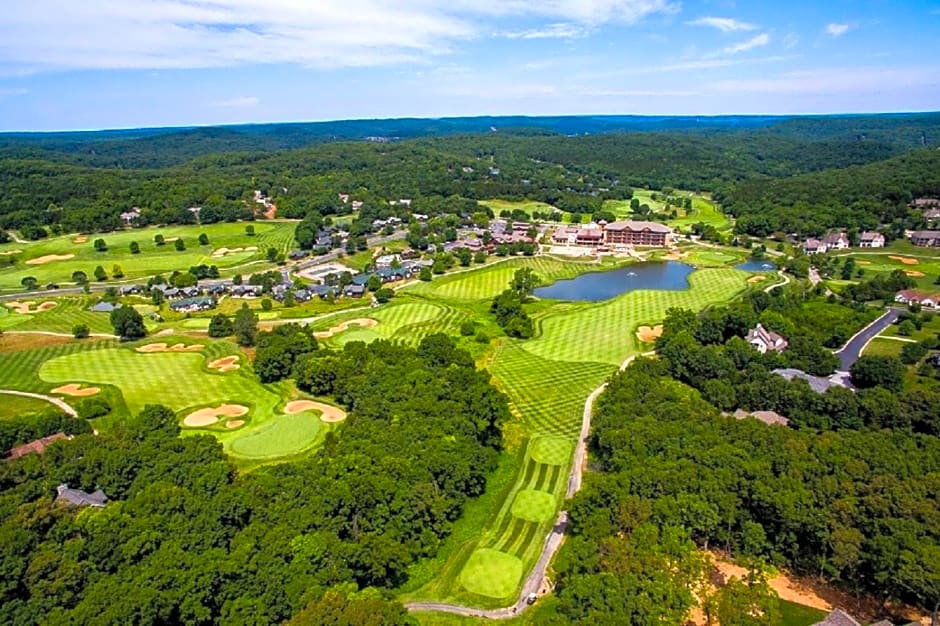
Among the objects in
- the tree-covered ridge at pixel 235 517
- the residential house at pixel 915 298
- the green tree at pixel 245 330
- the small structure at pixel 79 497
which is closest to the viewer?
the tree-covered ridge at pixel 235 517

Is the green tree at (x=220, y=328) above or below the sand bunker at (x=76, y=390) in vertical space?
above

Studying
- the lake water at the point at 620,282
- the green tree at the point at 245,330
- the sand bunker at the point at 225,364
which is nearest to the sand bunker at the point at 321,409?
the sand bunker at the point at 225,364

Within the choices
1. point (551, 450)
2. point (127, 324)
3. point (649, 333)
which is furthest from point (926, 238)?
point (127, 324)

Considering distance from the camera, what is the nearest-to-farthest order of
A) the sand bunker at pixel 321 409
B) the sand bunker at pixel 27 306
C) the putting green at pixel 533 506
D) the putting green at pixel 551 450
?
1. the putting green at pixel 533 506
2. the putting green at pixel 551 450
3. the sand bunker at pixel 321 409
4. the sand bunker at pixel 27 306

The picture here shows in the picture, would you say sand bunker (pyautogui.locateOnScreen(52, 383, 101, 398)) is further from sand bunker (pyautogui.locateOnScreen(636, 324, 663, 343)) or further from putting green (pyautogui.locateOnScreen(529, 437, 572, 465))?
sand bunker (pyautogui.locateOnScreen(636, 324, 663, 343))

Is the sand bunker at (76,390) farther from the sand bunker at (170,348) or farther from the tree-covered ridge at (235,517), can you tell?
the tree-covered ridge at (235,517)

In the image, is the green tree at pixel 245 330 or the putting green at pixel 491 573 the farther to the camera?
the green tree at pixel 245 330

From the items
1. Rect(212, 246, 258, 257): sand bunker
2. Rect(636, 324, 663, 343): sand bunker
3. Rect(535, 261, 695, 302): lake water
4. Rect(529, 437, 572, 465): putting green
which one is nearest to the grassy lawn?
Rect(212, 246, 258, 257): sand bunker
